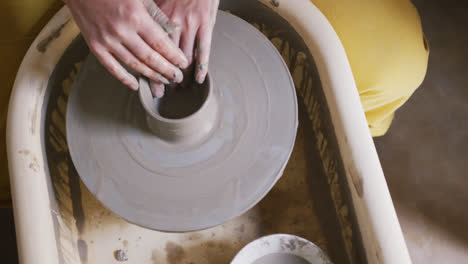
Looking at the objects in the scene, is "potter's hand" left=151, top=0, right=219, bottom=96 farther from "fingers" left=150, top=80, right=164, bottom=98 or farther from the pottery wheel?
the pottery wheel

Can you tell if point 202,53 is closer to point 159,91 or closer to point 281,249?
point 159,91

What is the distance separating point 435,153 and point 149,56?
1.50 meters

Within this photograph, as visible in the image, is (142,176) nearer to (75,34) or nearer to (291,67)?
(75,34)

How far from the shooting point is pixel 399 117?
196 cm

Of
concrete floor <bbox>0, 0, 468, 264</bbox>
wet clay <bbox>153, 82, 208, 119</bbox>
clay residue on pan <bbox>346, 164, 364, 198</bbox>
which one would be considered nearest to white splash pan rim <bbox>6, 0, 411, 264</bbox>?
clay residue on pan <bbox>346, 164, 364, 198</bbox>

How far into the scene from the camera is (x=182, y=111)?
1156mm

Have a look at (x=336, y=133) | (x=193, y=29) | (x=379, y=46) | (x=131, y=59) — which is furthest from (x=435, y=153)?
(x=131, y=59)

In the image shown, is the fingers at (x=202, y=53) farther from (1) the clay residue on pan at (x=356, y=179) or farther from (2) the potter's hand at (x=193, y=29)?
(1) the clay residue on pan at (x=356, y=179)

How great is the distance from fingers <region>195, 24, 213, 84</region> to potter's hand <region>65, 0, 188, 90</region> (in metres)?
0.04

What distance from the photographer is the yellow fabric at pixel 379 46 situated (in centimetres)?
136

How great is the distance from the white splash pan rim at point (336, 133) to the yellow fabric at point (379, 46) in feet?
0.65

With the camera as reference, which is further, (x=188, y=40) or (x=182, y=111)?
(x=182, y=111)

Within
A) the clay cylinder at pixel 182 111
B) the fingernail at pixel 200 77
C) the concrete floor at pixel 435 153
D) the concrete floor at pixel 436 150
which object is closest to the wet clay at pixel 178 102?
the clay cylinder at pixel 182 111

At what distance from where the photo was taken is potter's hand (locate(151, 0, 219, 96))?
1000 millimetres
